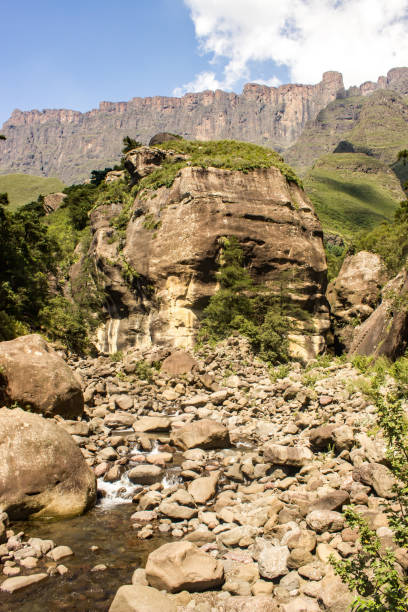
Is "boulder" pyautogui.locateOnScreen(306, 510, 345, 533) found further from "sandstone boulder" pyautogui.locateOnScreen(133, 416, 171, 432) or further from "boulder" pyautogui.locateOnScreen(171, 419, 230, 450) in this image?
"sandstone boulder" pyautogui.locateOnScreen(133, 416, 171, 432)

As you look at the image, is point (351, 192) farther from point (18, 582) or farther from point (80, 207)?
point (18, 582)

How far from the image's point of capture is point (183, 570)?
5875 millimetres

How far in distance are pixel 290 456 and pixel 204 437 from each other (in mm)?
3561

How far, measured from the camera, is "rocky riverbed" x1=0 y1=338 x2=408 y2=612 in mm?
5645

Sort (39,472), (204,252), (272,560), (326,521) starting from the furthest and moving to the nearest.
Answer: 1. (204,252)
2. (39,472)
3. (326,521)
4. (272,560)

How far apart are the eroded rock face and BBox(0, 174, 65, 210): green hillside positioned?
11633 centimetres

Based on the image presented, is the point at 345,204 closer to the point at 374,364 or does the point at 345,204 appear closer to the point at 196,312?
the point at 196,312

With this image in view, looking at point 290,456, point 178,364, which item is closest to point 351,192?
point 178,364

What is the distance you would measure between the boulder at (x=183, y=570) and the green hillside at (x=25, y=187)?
13149 cm

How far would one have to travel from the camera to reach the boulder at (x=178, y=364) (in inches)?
834

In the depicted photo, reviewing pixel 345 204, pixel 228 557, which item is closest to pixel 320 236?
pixel 228 557

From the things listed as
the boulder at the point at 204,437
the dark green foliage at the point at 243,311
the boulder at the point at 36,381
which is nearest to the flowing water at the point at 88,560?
the boulder at the point at 204,437

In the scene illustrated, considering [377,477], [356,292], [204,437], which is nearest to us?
[377,477]

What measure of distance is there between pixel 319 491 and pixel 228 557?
2363 mm
